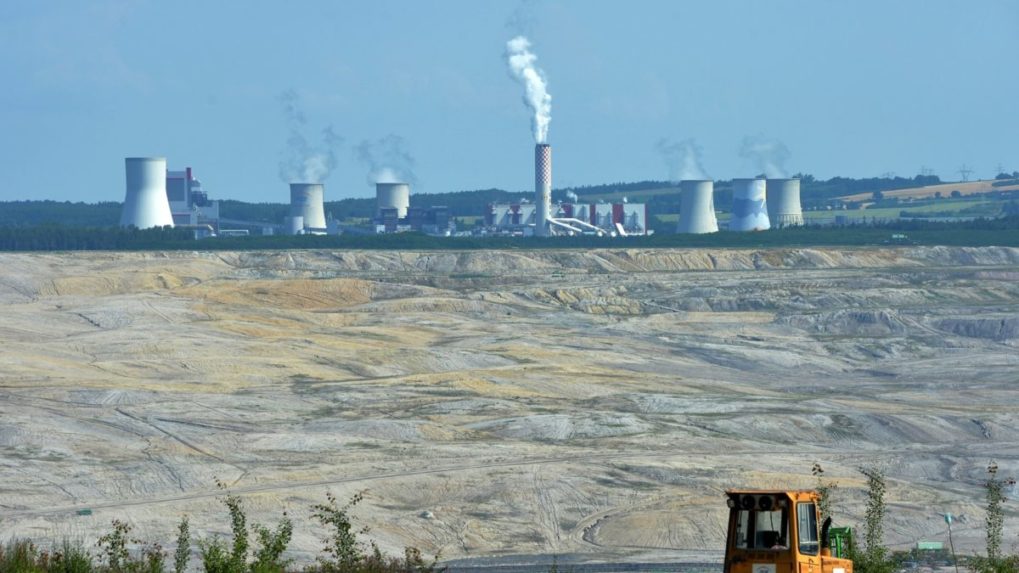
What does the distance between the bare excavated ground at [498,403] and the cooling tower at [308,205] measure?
174 ft

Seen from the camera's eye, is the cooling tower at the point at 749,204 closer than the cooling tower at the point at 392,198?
Yes

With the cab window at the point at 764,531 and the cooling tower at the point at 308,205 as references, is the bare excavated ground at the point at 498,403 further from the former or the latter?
the cooling tower at the point at 308,205

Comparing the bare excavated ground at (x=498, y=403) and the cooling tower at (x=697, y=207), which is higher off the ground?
the cooling tower at (x=697, y=207)

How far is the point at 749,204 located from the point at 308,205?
4341 cm

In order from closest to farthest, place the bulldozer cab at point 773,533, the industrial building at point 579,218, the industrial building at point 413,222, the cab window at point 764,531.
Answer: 1. the bulldozer cab at point 773,533
2. the cab window at point 764,531
3. the industrial building at point 579,218
4. the industrial building at point 413,222

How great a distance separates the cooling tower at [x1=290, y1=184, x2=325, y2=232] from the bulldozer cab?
485 ft

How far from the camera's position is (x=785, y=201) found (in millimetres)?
165250

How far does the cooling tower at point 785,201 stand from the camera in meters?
164

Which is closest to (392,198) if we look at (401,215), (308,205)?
(401,215)

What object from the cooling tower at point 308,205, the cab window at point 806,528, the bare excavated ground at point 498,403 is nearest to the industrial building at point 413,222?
the cooling tower at point 308,205

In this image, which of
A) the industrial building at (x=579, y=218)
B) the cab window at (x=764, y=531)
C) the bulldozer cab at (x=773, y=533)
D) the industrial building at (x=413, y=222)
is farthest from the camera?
the industrial building at (x=413, y=222)

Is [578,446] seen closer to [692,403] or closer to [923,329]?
[692,403]

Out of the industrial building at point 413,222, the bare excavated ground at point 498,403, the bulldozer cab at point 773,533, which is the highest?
the industrial building at point 413,222

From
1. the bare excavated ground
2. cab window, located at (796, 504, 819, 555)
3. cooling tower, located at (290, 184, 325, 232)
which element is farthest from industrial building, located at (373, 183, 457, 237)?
cab window, located at (796, 504, 819, 555)
